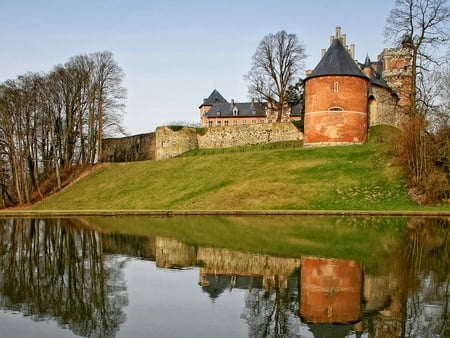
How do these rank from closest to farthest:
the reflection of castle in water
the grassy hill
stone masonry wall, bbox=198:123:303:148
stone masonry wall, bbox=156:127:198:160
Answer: the reflection of castle in water
the grassy hill
stone masonry wall, bbox=198:123:303:148
stone masonry wall, bbox=156:127:198:160

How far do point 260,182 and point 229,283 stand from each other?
791 inches

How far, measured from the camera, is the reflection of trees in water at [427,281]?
7.10 metres

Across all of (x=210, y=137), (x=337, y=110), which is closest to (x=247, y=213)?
(x=337, y=110)

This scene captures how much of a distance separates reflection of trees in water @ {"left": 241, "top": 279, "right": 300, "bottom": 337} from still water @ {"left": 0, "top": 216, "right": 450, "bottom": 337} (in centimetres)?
2

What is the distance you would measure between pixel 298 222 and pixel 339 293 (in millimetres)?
11020

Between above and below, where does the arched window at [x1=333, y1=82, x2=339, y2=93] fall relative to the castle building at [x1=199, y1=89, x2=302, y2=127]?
below

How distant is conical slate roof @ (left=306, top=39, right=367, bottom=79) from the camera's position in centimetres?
3666

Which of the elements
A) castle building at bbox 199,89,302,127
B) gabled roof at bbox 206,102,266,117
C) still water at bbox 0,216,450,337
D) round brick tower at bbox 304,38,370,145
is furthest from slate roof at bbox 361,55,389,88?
still water at bbox 0,216,450,337

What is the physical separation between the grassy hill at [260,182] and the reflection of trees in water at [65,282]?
1237 cm

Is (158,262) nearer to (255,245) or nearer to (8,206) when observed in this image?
(255,245)

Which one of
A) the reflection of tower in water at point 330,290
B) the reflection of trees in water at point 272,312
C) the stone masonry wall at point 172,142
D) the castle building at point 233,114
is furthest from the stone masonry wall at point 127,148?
the reflection of trees in water at point 272,312

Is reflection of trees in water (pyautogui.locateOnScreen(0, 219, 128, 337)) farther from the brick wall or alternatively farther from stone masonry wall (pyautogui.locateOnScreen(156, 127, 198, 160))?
stone masonry wall (pyautogui.locateOnScreen(156, 127, 198, 160))

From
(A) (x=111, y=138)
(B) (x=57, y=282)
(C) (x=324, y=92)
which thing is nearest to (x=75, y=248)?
(B) (x=57, y=282)

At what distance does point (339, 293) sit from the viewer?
8.86 metres
